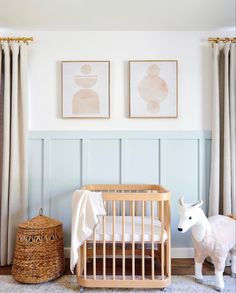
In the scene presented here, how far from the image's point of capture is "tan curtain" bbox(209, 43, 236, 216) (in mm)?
2514

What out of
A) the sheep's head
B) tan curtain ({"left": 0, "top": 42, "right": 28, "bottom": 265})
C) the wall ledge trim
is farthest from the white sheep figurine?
tan curtain ({"left": 0, "top": 42, "right": 28, "bottom": 265})

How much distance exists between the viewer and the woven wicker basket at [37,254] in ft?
6.89

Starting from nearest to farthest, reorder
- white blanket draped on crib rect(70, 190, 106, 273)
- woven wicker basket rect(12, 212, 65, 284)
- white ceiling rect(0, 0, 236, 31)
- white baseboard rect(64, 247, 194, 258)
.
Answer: white blanket draped on crib rect(70, 190, 106, 273) < woven wicker basket rect(12, 212, 65, 284) < white ceiling rect(0, 0, 236, 31) < white baseboard rect(64, 247, 194, 258)

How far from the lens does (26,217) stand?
2.58m

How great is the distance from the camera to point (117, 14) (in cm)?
238

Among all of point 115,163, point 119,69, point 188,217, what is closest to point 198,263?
point 188,217

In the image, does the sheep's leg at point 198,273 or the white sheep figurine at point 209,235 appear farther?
the sheep's leg at point 198,273

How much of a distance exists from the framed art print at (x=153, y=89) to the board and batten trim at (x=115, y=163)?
0.21m

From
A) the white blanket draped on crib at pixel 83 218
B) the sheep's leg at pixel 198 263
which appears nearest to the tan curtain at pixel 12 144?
the white blanket draped on crib at pixel 83 218

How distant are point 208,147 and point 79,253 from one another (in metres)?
1.58

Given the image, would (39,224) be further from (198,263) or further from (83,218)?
(198,263)

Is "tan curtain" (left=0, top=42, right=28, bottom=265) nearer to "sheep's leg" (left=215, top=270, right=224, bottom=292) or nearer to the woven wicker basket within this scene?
the woven wicker basket

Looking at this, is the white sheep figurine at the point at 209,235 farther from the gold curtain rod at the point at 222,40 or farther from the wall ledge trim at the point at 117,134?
the gold curtain rod at the point at 222,40

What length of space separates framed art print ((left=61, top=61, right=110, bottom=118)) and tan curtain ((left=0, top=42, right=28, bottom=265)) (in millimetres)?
408
